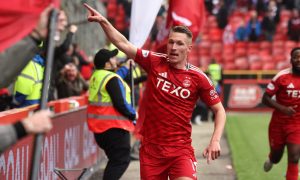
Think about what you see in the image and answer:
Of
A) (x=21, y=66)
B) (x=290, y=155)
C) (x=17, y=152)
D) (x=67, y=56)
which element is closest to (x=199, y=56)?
(x=67, y=56)

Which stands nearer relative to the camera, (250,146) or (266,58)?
(250,146)

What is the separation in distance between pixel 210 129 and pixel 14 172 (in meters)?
14.2

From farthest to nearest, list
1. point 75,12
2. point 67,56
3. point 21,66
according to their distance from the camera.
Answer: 1. point 75,12
2. point 67,56
3. point 21,66

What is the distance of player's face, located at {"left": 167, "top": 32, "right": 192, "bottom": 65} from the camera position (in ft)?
24.3

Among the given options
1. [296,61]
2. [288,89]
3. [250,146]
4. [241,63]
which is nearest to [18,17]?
[296,61]

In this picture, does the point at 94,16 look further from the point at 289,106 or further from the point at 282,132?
the point at 282,132

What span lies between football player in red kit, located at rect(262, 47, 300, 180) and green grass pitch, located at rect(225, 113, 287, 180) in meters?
1.58

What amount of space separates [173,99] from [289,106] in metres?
3.72

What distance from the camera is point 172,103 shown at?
24.6ft

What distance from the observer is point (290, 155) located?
34.9 ft

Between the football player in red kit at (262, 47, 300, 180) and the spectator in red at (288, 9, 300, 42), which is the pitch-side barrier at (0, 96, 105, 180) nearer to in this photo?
the football player in red kit at (262, 47, 300, 180)

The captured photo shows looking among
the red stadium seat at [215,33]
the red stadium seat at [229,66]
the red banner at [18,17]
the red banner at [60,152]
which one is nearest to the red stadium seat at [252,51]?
the red stadium seat at [229,66]

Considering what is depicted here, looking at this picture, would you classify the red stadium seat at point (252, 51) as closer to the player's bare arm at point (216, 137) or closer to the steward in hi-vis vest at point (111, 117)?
the steward in hi-vis vest at point (111, 117)

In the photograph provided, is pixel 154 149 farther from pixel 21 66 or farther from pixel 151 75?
pixel 21 66
